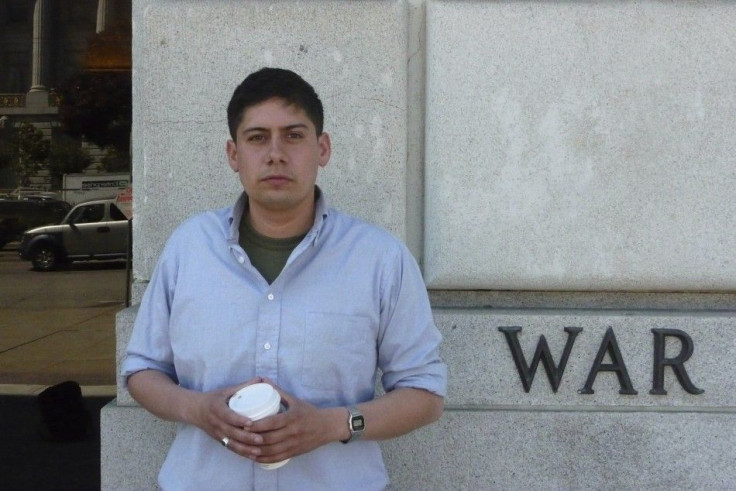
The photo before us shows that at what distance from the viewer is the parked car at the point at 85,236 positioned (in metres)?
5.80

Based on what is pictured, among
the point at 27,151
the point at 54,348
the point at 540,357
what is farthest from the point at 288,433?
the point at 54,348

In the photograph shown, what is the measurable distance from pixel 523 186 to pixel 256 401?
187 cm

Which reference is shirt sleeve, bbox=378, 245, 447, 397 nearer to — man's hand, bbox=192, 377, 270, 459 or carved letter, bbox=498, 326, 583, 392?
man's hand, bbox=192, 377, 270, 459

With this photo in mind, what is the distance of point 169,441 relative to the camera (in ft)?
11.8

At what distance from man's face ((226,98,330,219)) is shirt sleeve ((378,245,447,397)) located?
309 mm

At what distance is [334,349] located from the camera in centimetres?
238

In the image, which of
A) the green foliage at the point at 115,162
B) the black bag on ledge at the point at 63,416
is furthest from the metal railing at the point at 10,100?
the black bag on ledge at the point at 63,416

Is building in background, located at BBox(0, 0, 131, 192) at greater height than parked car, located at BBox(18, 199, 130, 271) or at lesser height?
greater

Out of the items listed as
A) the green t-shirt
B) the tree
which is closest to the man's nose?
the green t-shirt

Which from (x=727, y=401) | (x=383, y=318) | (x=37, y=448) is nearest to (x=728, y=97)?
(x=727, y=401)

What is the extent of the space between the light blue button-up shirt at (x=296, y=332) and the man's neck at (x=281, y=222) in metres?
0.04

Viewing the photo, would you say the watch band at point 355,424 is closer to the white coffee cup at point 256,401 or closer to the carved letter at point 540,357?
the white coffee cup at point 256,401

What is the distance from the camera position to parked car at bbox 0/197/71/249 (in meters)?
5.91

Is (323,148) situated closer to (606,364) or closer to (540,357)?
(540,357)
